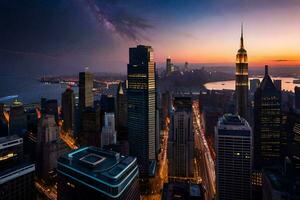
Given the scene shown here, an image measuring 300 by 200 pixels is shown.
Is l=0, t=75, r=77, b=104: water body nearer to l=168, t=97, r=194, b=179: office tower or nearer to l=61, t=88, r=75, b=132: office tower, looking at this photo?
l=61, t=88, r=75, b=132: office tower

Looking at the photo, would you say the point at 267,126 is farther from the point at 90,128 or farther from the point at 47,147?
the point at 47,147

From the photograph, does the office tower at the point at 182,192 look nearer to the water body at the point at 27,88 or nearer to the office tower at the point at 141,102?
the office tower at the point at 141,102

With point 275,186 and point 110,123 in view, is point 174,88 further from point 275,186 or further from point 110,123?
point 275,186

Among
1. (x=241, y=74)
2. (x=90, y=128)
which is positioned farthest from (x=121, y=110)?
(x=241, y=74)

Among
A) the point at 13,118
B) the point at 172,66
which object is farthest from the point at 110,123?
the point at 172,66

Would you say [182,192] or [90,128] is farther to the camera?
[90,128]

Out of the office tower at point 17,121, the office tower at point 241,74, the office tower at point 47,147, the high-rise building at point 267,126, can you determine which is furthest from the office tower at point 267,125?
the office tower at point 17,121

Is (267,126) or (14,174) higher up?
(267,126)
